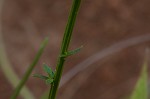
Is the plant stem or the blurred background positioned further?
the blurred background

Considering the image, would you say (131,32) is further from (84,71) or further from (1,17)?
(1,17)

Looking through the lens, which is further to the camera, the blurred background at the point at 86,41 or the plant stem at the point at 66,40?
the blurred background at the point at 86,41

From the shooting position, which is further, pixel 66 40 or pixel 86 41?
pixel 86 41

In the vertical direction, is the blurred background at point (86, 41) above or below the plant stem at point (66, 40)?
above

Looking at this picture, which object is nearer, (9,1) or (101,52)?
(101,52)

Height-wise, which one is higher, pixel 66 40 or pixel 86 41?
pixel 86 41

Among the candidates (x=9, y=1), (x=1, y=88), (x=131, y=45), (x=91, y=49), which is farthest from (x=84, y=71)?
(x=9, y=1)

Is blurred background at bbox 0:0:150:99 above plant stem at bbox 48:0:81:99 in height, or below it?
above

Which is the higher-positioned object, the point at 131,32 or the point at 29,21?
the point at 131,32
